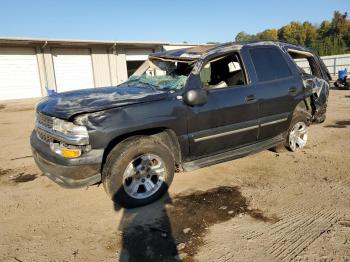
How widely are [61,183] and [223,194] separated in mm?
2115

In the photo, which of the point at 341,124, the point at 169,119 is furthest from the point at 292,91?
the point at 341,124

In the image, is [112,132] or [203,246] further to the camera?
[112,132]

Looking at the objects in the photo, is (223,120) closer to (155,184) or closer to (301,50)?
(155,184)

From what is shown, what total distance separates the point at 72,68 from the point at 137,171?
21590 mm

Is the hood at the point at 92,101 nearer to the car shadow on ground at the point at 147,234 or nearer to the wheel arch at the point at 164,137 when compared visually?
the wheel arch at the point at 164,137

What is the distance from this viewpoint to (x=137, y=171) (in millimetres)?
4094

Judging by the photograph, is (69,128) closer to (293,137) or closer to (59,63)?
(293,137)

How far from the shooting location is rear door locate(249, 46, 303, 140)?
5.17 metres

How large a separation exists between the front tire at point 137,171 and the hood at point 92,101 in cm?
50

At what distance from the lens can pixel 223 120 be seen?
4656 millimetres

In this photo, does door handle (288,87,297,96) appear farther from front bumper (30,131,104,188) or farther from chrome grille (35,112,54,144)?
chrome grille (35,112,54,144)

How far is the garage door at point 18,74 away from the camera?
21.0m

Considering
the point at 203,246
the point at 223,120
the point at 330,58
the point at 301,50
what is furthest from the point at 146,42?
the point at 203,246

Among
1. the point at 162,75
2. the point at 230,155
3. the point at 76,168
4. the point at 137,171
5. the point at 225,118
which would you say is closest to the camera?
the point at 76,168
